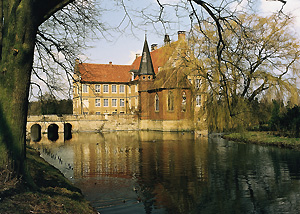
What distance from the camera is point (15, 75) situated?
5754 millimetres

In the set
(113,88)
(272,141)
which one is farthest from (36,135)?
(272,141)

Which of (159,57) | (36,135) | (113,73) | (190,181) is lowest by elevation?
(190,181)

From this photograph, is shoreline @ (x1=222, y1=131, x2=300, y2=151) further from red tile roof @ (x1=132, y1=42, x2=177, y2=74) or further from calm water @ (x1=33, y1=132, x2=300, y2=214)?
red tile roof @ (x1=132, y1=42, x2=177, y2=74)

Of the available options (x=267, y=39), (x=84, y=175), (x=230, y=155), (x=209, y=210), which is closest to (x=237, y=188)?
(x=209, y=210)

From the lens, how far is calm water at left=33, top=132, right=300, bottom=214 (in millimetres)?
8781

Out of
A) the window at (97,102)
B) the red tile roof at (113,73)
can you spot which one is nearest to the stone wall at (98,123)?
the window at (97,102)

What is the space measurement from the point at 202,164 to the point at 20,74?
11384 millimetres

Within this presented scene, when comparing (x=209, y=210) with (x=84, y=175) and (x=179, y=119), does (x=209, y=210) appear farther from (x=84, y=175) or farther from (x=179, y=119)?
(x=179, y=119)

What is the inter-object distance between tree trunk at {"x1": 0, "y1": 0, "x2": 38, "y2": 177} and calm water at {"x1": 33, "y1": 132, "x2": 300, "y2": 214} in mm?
3534

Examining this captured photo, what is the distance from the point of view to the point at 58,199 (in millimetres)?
5891

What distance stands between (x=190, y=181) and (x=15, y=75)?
7959mm

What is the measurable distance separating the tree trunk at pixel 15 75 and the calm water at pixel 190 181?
11.6 feet

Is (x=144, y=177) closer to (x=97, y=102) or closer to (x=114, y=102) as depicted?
(x=97, y=102)

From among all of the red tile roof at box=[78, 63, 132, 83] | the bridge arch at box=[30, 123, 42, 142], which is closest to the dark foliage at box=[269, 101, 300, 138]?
the bridge arch at box=[30, 123, 42, 142]
